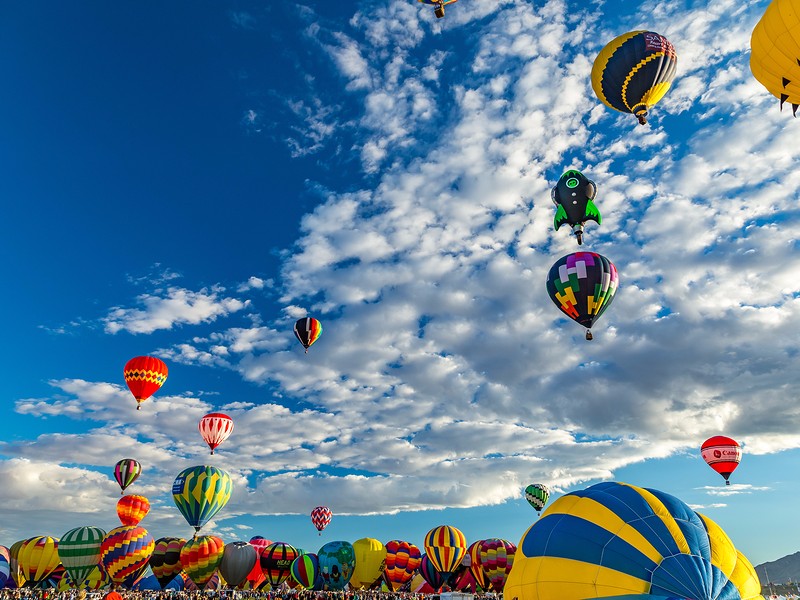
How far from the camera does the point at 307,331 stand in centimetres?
3541

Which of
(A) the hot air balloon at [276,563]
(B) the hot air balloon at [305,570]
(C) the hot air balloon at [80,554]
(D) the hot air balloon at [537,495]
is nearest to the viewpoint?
(C) the hot air balloon at [80,554]

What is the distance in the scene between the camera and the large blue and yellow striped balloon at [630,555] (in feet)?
30.0

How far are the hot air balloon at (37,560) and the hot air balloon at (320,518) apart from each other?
21.3 metres

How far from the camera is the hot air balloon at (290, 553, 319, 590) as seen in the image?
36.2m

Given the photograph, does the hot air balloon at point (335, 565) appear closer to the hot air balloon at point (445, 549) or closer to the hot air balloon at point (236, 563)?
the hot air balloon at point (236, 563)

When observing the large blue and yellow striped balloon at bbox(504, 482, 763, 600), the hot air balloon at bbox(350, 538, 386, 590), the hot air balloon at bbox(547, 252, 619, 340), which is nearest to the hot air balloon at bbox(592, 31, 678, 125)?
the hot air balloon at bbox(547, 252, 619, 340)

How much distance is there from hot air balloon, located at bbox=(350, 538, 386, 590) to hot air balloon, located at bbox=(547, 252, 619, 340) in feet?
78.2

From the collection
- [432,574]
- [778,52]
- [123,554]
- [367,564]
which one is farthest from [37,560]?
[778,52]

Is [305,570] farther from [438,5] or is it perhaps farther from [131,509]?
[438,5]

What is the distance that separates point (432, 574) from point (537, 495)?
49.6 ft

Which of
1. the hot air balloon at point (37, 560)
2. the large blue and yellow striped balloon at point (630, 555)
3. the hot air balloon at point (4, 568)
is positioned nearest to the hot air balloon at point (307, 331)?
the hot air balloon at point (37, 560)

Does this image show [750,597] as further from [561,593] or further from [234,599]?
[234,599]

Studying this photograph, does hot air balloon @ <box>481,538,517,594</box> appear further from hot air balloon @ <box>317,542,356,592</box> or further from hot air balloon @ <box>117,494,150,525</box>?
hot air balloon @ <box>117,494,150,525</box>

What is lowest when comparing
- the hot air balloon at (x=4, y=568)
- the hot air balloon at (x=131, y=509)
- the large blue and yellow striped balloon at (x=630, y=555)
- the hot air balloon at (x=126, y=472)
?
the hot air balloon at (x=4, y=568)
